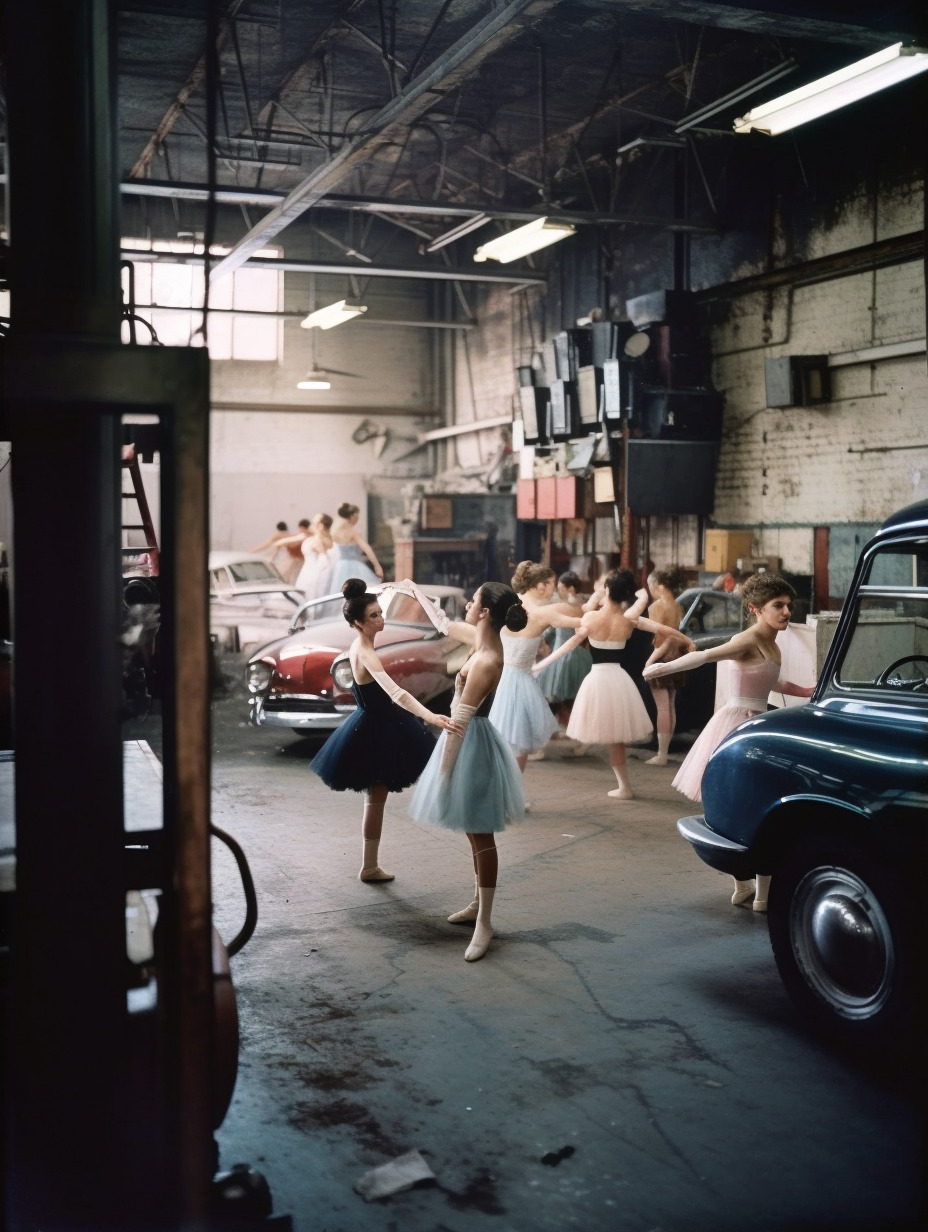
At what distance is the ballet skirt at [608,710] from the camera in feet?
30.6

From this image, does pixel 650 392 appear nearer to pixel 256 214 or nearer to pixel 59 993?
pixel 256 214

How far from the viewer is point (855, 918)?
4590mm

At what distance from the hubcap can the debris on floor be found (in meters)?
1.90

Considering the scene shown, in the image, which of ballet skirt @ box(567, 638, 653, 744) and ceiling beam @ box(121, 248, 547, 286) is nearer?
ballet skirt @ box(567, 638, 653, 744)

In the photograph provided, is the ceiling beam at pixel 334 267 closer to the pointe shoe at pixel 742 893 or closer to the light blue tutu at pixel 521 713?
the light blue tutu at pixel 521 713

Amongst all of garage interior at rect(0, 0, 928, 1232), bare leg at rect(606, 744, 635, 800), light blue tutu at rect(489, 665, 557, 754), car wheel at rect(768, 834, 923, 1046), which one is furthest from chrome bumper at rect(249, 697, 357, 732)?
car wheel at rect(768, 834, 923, 1046)

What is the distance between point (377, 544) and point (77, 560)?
20360mm

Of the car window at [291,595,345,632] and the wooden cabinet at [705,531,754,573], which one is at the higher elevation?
the wooden cabinet at [705,531,754,573]

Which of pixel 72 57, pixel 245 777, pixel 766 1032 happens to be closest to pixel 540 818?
pixel 245 777

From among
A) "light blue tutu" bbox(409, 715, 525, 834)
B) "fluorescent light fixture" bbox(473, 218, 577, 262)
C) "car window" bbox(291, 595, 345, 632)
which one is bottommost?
"light blue tutu" bbox(409, 715, 525, 834)

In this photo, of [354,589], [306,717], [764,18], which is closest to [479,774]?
[354,589]

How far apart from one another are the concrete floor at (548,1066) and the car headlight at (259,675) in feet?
11.8

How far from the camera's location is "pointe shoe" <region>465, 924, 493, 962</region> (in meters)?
5.73

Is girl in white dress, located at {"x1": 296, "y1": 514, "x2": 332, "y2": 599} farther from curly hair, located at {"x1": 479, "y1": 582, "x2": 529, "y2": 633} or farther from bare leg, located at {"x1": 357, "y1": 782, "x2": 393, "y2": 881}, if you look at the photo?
curly hair, located at {"x1": 479, "y1": 582, "x2": 529, "y2": 633}
